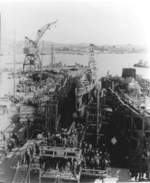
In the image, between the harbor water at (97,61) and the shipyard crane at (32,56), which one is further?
the shipyard crane at (32,56)

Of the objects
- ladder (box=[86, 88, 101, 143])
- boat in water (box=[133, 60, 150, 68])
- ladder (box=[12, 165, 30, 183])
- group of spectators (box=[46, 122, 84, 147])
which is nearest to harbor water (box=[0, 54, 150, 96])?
boat in water (box=[133, 60, 150, 68])

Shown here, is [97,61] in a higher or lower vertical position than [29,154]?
higher

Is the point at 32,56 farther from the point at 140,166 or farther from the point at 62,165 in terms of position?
the point at 140,166

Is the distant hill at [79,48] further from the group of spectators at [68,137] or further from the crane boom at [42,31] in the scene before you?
the group of spectators at [68,137]

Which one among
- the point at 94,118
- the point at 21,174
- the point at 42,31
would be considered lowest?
the point at 21,174

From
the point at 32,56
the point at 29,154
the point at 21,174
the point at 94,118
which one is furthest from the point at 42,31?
the point at 21,174

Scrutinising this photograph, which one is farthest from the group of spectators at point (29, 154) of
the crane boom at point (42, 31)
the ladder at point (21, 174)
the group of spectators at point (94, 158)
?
the crane boom at point (42, 31)

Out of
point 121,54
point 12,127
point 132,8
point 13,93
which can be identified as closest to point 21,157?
point 12,127

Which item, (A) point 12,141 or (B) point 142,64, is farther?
(A) point 12,141

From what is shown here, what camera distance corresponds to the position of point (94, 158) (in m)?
2.16

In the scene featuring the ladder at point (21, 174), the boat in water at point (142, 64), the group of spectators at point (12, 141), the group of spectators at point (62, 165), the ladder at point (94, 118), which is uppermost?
the boat in water at point (142, 64)

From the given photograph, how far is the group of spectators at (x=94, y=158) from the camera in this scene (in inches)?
84.7

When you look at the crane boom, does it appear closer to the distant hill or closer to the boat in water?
the distant hill

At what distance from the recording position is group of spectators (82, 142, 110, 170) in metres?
2.15
